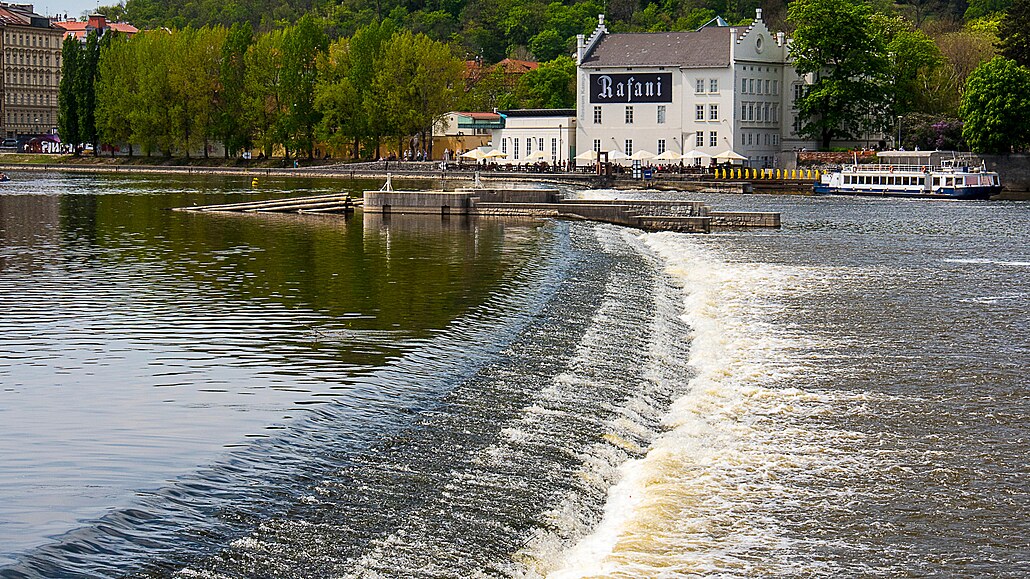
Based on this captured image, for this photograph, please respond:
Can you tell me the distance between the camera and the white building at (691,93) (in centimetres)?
10150

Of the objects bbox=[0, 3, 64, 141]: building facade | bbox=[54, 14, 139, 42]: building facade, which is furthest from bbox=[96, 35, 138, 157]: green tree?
bbox=[54, 14, 139, 42]: building facade

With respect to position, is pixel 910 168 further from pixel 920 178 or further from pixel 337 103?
pixel 337 103

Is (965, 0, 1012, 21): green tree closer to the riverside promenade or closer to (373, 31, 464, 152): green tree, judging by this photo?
(373, 31, 464, 152): green tree

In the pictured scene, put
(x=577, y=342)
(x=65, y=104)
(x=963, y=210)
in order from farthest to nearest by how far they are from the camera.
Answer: (x=65, y=104)
(x=963, y=210)
(x=577, y=342)

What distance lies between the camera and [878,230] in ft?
A: 161

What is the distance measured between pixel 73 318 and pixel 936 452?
1477cm

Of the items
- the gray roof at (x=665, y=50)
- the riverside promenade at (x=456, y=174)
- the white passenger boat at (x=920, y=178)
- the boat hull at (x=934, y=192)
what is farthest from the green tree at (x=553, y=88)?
the boat hull at (x=934, y=192)

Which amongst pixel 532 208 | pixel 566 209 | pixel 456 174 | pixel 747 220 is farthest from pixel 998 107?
pixel 532 208

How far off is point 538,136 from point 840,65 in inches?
1002

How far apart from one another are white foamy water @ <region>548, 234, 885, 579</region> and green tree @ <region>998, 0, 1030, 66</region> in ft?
247

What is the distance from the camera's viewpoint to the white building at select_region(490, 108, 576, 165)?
108875 millimetres

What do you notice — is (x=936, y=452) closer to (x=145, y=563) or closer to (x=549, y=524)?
(x=549, y=524)

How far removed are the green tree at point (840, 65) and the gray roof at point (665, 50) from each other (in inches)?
244

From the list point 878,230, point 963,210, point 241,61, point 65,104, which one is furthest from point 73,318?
point 65,104
